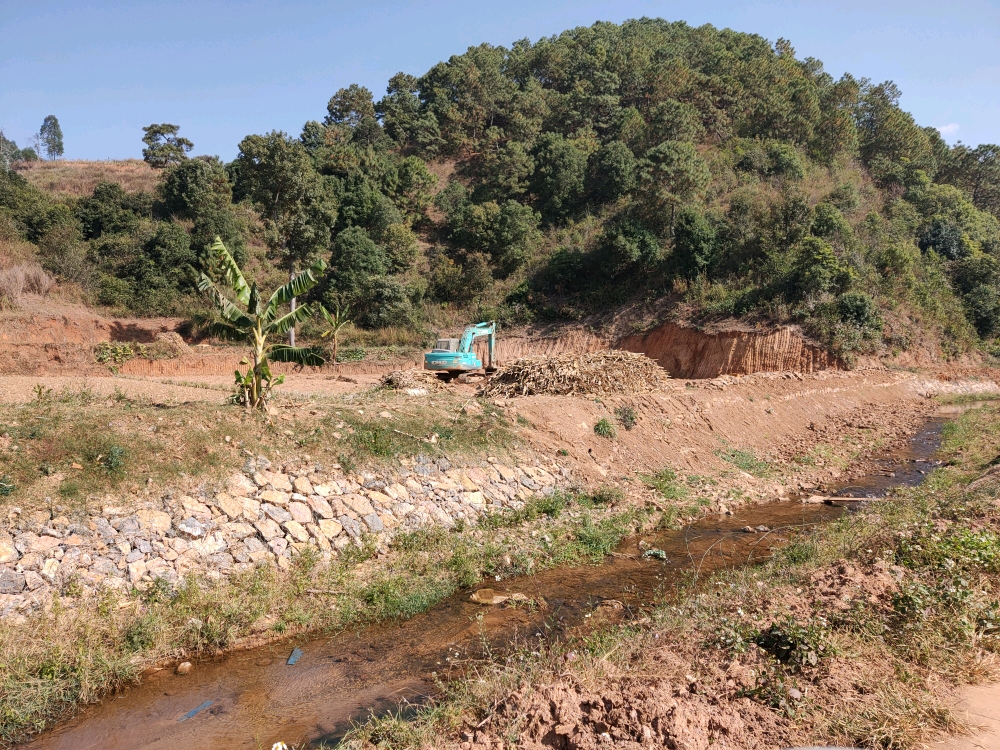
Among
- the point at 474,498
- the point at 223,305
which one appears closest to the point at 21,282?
the point at 223,305

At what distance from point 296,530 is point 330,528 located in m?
0.52

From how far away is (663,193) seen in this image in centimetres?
3591

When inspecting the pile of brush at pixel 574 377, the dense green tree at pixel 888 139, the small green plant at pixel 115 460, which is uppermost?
the dense green tree at pixel 888 139

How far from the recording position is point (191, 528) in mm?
8906

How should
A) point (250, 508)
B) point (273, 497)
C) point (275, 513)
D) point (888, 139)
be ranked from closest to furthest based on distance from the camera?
1. point (250, 508)
2. point (275, 513)
3. point (273, 497)
4. point (888, 139)

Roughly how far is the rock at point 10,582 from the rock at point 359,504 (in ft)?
13.9

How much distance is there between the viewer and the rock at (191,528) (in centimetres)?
883

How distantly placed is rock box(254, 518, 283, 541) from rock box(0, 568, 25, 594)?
9.10ft

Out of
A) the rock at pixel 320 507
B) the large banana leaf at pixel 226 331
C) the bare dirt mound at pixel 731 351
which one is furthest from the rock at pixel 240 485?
the bare dirt mound at pixel 731 351

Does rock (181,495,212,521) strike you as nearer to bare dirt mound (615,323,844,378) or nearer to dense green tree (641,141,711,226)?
bare dirt mound (615,323,844,378)

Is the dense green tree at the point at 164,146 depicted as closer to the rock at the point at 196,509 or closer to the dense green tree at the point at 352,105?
the dense green tree at the point at 352,105

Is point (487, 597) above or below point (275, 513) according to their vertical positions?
below

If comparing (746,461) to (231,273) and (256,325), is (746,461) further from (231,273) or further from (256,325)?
(231,273)

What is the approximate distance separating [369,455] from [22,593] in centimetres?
524
